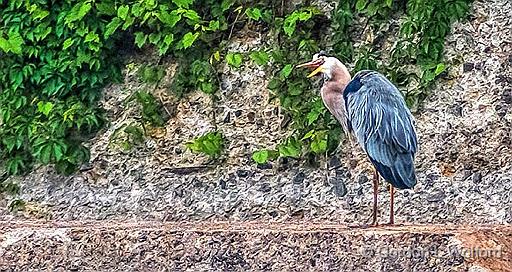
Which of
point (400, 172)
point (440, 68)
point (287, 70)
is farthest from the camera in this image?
point (287, 70)

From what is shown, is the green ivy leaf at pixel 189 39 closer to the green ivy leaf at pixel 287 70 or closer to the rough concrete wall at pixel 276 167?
the rough concrete wall at pixel 276 167

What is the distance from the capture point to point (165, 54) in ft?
9.77

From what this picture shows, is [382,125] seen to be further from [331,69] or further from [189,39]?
[189,39]

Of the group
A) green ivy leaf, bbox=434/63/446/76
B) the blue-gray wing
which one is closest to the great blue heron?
the blue-gray wing

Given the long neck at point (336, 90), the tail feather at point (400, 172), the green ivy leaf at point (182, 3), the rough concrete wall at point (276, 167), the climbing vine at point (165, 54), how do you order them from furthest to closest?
the green ivy leaf at point (182, 3) → the climbing vine at point (165, 54) → the rough concrete wall at point (276, 167) → the long neck at point (336, 90) → the tail feather at point (400, 172)

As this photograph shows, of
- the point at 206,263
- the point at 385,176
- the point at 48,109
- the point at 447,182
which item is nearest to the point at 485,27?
the point at 447,182

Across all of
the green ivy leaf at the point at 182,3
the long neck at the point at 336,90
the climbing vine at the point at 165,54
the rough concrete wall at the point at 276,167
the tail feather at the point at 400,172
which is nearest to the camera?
the tail feather at the point at 400,172

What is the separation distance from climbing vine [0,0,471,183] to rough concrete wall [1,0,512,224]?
0.05 metres

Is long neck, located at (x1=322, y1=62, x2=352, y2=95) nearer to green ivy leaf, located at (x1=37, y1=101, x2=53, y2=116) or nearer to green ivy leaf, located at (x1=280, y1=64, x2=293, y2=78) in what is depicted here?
green ivy leaf, located at (x1=280, y1=64, x2=293, y2=78)

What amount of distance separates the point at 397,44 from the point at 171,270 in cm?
113

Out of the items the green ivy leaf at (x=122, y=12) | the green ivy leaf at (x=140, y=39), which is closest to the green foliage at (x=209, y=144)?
the green ivy leaf at (x=140, y=39)

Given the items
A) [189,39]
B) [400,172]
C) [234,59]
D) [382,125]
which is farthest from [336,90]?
[189,39]

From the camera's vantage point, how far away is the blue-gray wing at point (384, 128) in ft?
6.34

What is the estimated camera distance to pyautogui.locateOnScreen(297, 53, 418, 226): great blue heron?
6.34 ft
